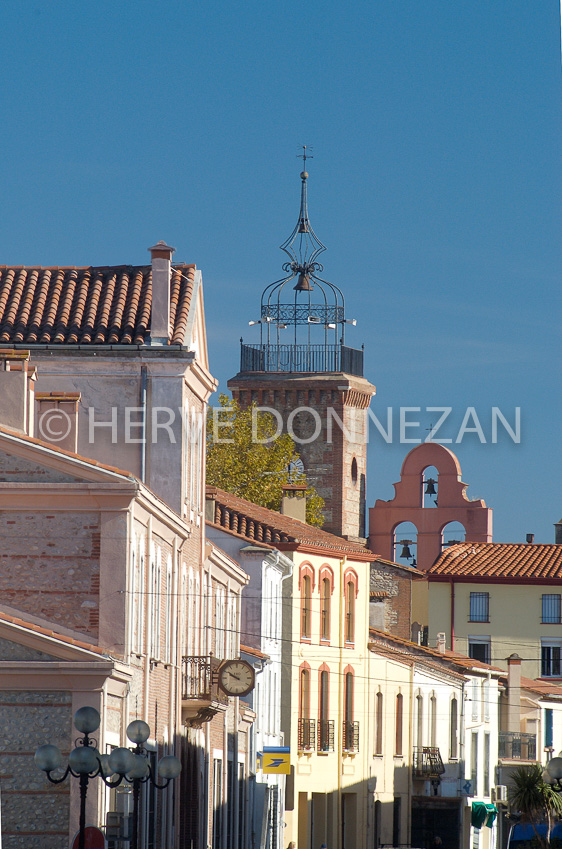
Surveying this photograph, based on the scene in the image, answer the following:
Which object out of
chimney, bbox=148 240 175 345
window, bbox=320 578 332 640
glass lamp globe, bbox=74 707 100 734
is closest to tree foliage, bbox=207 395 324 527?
window, bbox=320 578 332 640

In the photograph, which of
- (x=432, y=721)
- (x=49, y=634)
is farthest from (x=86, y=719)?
(x=432, y=721)

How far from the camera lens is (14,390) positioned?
96.1 feet

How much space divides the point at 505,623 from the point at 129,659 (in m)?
53.3

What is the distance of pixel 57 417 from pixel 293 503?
1160 inches

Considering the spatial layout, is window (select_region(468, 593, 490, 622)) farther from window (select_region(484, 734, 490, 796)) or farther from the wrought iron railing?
the wrought iron railing

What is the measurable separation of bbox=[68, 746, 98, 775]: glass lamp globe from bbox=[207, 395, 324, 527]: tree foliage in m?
46.5

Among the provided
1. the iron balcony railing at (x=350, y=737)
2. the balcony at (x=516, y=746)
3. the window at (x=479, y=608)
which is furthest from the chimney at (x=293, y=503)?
the window at (x=479, y=608)

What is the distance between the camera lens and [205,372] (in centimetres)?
3694

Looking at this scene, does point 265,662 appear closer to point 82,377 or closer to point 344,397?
point 82,377

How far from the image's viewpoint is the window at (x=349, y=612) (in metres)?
53.9

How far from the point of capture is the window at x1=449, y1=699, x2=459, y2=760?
204 feet

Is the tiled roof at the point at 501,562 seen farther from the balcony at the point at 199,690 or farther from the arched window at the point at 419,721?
the balcony at the point at 199,690

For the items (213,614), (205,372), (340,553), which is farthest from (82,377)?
(340,553)

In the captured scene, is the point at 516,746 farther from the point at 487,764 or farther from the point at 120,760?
the point at 120,760
